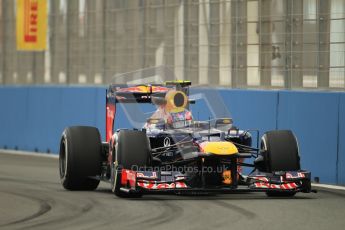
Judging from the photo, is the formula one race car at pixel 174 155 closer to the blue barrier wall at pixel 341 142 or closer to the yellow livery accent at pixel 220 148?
the yellow livery accent at pixel 220 148

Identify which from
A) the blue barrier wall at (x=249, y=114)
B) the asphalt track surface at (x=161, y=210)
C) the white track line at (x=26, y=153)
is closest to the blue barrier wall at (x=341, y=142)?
the blue barrier wall at (x=249, y=114)

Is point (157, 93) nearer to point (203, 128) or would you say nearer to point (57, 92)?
point (203, 128)

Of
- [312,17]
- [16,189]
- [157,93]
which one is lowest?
[16,189]

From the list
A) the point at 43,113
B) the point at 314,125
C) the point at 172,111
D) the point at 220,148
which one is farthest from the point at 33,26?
the point at 220,148

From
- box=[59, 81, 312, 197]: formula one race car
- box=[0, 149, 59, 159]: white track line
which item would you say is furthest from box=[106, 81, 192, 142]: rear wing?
box=[0, 149, 59, 159]: white track line

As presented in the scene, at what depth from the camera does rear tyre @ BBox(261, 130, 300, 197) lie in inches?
555

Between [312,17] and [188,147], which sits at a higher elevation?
[312,17]

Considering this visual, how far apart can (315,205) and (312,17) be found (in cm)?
533

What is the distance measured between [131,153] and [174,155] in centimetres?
77

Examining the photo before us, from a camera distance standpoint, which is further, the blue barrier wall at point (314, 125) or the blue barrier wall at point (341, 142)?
the blue barrier wall at point (314, 125)

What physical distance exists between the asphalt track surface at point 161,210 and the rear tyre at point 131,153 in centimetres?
38

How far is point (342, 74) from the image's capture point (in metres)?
17.0

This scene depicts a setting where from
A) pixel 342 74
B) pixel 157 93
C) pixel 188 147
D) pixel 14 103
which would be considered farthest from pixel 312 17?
pixel 14 103

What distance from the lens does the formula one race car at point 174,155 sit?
1351 centimetres
